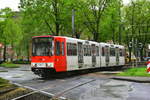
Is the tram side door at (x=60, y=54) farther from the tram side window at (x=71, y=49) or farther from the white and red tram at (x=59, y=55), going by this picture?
the tram side window at (x=71, y=49)

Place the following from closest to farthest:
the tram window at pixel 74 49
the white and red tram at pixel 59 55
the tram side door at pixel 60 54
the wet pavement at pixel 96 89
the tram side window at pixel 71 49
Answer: the wet pavement at pixel 96 89 → the white and red tram at pixel 59 55 → the tram side door at pixel 60 54 → the tram side window at pixel 71 49 → the tram window at pixel 74 49

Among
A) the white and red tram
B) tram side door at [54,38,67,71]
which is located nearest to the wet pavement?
the white and red tram

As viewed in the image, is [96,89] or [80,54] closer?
[96,89]

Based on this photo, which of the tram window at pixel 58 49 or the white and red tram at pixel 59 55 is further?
the tram window at pixel 58 49

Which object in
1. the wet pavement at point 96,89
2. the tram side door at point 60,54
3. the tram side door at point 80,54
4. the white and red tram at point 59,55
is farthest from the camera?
the tram side door at point 80,54

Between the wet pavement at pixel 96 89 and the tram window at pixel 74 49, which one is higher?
the tram window at pixel 74 49

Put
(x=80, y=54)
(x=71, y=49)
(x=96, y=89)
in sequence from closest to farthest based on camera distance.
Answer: (x=96, y=89) < (x=71, y=49) < (x=80, y=54)

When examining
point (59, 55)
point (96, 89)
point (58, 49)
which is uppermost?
point (58, 49)

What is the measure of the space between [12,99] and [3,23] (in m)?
52.0

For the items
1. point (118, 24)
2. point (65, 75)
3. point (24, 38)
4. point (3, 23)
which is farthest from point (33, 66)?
point (24, 38)

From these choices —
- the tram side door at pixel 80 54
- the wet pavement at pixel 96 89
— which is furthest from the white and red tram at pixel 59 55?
the wet pavement at pixel 96 89

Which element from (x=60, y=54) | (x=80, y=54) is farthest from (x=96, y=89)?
(x=80, y=54)

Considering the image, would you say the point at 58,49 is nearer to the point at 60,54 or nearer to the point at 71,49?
the point at 60,54

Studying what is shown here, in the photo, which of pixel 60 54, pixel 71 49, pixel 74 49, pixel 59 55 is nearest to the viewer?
pixel 59 55
